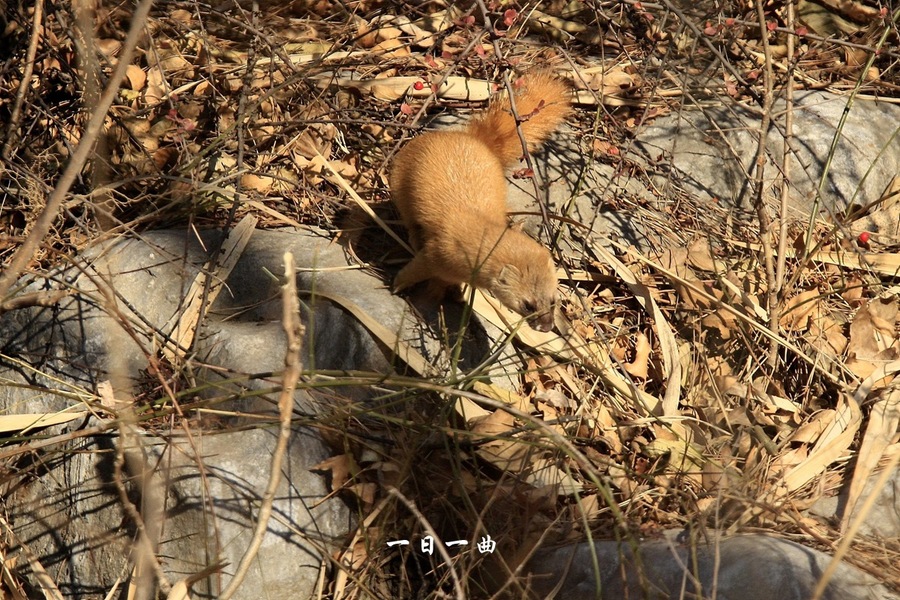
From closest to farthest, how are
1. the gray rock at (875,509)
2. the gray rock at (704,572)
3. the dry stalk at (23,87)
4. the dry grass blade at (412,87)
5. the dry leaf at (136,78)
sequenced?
the gray rock at (704,572) < the gray rock at (875,509) < the dry stalk at (23,87) < the dry leaf at (136,78) < the dry grass blade at (412,87)

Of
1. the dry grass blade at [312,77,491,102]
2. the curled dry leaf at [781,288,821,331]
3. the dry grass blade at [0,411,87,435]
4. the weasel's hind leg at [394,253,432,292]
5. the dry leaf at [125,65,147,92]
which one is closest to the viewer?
the dry grass blade at [0,411,87,435]

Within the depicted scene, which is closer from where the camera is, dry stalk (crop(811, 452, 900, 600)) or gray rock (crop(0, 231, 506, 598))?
dry stalk (crop(811, 452, 900, 600))

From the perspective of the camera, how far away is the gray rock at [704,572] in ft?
7.88

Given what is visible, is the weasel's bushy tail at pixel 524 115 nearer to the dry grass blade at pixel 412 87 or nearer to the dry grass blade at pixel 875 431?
the dry grass blade at pixel 412 87

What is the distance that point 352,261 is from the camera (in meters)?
3.88

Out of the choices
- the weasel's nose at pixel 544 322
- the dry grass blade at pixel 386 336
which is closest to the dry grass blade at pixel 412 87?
the dry grass blade at pixel 386 336

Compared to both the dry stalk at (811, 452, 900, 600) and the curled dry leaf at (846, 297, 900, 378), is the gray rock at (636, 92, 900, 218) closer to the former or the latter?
the curled dry leaf at (846, 297, 900, 378)

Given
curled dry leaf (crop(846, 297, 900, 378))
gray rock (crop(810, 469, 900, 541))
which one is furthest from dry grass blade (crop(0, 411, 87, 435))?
curled dry leaf (crop(846, 297, 900, 378))

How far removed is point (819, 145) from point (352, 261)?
8.85 feet

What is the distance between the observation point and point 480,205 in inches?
152

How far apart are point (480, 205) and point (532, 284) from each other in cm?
54

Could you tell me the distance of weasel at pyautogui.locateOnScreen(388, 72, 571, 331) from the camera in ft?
11.6

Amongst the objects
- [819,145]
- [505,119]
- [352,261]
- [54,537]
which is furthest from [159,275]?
[819,145]

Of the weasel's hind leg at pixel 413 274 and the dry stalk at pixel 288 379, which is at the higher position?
the dry stalk at pixel 288 379
